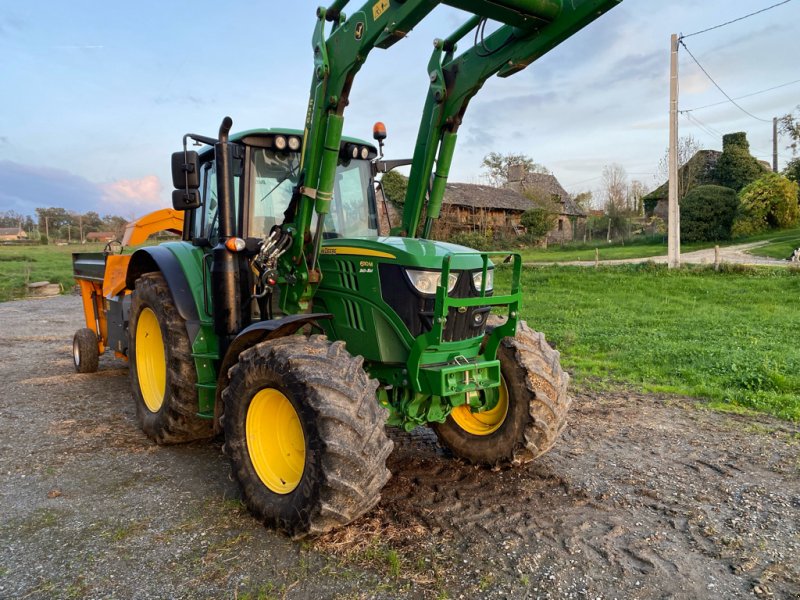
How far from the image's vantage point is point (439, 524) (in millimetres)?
3602

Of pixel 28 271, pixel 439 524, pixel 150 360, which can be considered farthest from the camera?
pixel 28 271

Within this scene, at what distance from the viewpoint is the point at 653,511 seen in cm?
386

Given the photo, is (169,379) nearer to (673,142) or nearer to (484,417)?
(484,417)

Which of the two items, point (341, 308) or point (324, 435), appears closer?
point (324, 435)

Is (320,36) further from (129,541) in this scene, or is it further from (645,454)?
(645,454)

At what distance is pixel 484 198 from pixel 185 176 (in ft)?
119

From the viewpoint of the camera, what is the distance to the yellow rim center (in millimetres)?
5398

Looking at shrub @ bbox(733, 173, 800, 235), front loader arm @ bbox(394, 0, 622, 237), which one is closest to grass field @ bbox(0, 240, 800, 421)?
front loader arm @ bbox(394, 0, 622, 237)

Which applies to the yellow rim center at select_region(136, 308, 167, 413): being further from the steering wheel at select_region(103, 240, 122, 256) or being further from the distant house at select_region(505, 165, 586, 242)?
the distant house at select_region(505, 165, 586, 242)

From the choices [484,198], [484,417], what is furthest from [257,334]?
[484,198]

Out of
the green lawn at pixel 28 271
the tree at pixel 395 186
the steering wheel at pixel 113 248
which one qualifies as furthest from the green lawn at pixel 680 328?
the green lawn at pixel 28 271

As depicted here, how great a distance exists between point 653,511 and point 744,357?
527 centimetres

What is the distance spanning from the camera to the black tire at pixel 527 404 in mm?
4211

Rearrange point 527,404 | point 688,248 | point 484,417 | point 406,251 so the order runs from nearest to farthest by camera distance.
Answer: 1. point 406,251
2. point 527,404
3. point 484,417
4. point 688,248
